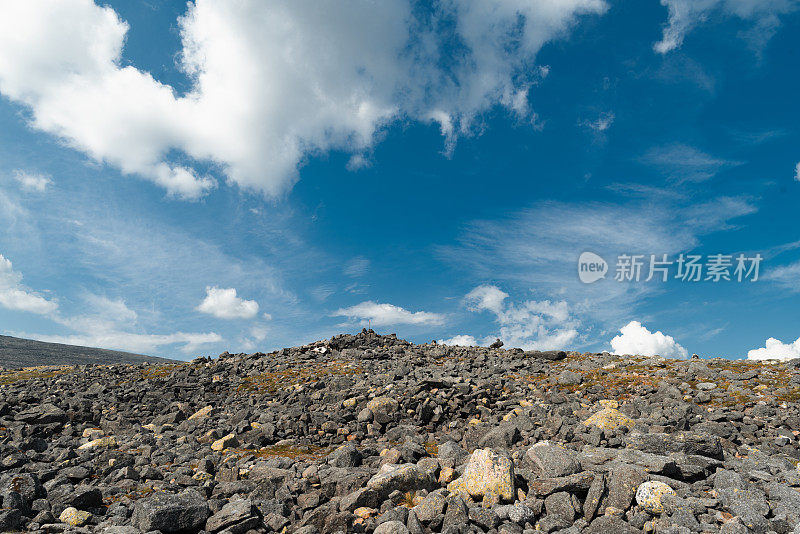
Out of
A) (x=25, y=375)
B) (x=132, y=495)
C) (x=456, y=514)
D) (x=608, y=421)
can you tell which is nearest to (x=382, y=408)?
(x=608, y=421)

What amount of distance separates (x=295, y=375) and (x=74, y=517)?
69.0ft

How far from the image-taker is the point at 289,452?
17062 mm

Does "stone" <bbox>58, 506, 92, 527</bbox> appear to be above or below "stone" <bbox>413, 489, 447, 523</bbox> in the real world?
below

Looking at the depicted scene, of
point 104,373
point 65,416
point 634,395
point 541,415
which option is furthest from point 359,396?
point 104,373

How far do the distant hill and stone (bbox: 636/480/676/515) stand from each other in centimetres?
9086

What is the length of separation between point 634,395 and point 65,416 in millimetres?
27564

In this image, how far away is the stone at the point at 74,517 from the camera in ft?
32.7

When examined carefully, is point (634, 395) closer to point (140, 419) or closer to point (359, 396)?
point (359, 396)

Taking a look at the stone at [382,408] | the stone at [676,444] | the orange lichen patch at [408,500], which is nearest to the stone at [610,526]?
the orange lichen patch at [408,500]

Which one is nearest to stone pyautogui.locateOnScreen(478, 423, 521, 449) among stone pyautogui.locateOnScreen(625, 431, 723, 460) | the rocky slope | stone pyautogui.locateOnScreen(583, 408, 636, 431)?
the rocky slope

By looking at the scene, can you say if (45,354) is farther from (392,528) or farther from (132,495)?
(392,528)

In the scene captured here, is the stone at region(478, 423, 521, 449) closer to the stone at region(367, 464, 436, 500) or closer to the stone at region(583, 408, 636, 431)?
the stone at region(583, 408, 636, 431)

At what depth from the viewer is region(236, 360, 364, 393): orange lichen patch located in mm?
28453

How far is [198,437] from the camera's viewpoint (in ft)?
62.1
